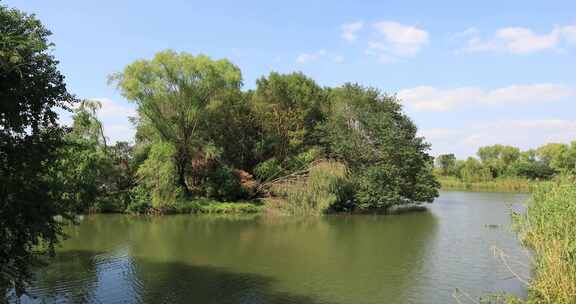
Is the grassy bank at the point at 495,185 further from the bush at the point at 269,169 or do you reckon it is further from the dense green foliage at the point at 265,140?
the bush at the point at 269,169

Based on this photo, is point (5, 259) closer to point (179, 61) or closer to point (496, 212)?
point (179, 61)

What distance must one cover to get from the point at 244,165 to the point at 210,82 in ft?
27.8

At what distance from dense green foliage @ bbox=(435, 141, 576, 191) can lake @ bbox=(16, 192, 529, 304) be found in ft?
146

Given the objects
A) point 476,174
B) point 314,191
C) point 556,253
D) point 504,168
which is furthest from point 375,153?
point 504,168

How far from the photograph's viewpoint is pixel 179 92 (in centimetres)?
3397

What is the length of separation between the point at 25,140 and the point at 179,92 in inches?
984

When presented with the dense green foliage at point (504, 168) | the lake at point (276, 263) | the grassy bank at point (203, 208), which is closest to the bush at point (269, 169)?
the grassy bank at point (203, 208)

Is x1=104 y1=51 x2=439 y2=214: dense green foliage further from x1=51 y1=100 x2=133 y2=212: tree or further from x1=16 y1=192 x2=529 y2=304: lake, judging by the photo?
x1=16 y1=192 x2=529 y2=304: lake

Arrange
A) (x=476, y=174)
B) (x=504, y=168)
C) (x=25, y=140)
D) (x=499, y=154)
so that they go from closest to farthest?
(x=25, y=140) → (x=476, y=174) → (x=504, y=168) → (x=499, y=154)

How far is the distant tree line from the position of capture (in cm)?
7919

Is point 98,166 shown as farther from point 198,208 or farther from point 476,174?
point 476,174

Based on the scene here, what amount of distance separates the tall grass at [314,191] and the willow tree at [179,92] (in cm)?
781

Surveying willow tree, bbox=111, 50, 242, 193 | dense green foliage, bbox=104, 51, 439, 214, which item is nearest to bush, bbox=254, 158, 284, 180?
dense green foliage, bbox=104, 51, 439, 214

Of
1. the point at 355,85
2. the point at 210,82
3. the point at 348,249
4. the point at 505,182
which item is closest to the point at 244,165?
the point at 210,82
